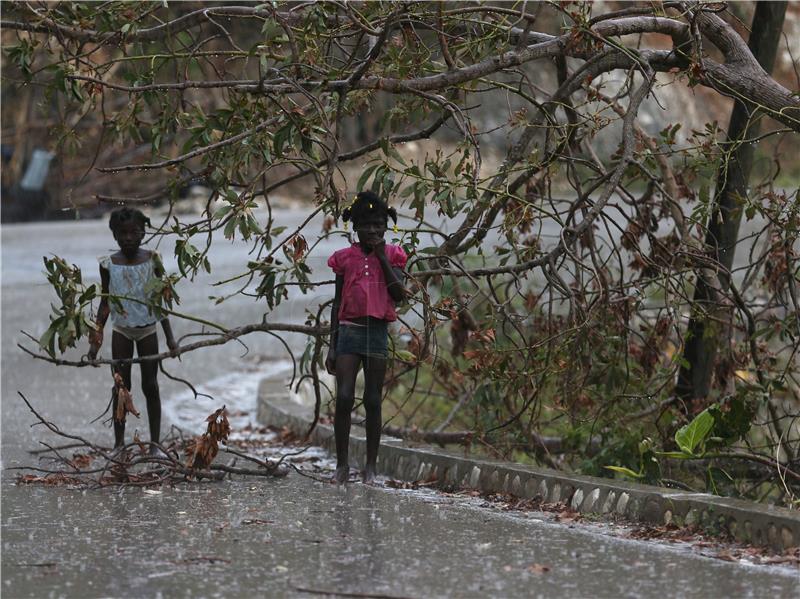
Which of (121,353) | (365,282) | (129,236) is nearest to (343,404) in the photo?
(365,282)

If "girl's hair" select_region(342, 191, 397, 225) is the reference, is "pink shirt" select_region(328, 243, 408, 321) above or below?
below

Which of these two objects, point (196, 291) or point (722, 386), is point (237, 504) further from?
point (196, 291)

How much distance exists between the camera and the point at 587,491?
23.8 feet

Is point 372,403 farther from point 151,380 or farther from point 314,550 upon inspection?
point 314,550

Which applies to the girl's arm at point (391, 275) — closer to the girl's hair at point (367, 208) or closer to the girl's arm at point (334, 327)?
the girl's hair at point (367, 208)

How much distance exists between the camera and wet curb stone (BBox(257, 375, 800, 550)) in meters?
6.14

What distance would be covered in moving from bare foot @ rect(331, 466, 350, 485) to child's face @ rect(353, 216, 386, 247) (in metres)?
1.34

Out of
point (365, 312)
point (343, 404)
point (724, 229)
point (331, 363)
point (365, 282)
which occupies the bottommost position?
point (343, 404)

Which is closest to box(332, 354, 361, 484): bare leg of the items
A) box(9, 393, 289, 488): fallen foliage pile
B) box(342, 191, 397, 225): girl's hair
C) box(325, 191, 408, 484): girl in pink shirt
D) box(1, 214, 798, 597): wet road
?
box(325, 191, 408, 484): girl in pink shirt

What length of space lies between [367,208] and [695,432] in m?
2.29

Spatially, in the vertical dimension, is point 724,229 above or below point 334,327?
above

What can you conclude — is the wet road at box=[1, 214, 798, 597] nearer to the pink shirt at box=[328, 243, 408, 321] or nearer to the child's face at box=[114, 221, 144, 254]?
the pink shirt at box=[328, 243, 408, 321]

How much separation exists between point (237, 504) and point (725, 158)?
376 centimetres

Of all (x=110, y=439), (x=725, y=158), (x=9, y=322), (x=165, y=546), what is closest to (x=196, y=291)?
(x=9, y=322)
